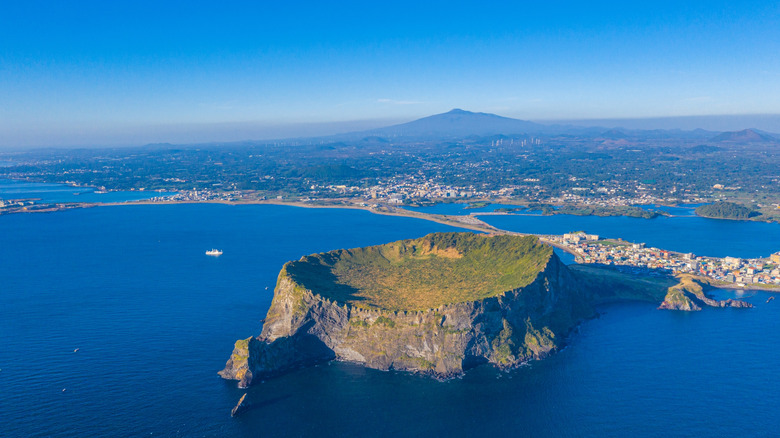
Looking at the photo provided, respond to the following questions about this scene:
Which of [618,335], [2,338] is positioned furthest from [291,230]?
[618,335]

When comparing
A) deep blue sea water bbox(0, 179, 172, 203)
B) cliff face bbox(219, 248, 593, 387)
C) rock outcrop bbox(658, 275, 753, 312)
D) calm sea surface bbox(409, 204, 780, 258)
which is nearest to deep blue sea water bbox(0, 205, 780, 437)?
cliff face bbox(219, 248, 593, 387)

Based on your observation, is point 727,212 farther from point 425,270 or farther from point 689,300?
point 425,270

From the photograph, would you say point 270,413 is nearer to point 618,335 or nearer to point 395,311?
point 395,311

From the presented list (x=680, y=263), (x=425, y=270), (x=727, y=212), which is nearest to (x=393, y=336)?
(x=425, y=270)

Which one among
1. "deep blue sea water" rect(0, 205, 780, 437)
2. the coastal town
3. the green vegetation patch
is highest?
the green vegetation patch

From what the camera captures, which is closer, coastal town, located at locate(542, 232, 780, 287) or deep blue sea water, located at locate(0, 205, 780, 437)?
deep blue sea water, located at locate(0, 205, 780, 437)

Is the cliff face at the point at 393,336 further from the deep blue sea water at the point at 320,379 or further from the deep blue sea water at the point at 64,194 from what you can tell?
the deep blue sea water at the point at 64,194

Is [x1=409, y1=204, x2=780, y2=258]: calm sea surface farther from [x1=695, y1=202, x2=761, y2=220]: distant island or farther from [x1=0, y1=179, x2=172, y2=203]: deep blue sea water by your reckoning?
[x1=0, y1=179, x2=172, y2=203]: deep blue sea water
